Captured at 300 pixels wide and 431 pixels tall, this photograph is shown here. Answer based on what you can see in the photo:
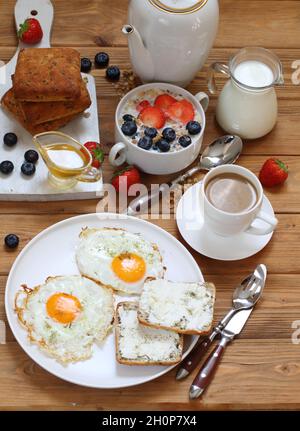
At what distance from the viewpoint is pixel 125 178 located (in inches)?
75.5

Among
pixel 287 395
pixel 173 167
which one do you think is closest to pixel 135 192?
pixel 173 167

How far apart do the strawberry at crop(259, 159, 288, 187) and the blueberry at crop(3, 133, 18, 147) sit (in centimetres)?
74

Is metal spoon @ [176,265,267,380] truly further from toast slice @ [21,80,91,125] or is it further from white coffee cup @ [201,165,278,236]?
toast slice @ [21,80,91,125]

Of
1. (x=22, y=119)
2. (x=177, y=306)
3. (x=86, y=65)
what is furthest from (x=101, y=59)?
(x=177, y=306)

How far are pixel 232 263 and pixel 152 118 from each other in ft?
1.57

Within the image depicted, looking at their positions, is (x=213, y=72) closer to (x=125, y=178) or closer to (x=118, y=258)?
(x=125, y=178)

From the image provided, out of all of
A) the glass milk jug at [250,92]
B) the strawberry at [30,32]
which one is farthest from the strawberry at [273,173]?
the strawberry at [30,32]

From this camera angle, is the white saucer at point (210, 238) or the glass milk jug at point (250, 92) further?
the glass milk jug at point (250, 92)

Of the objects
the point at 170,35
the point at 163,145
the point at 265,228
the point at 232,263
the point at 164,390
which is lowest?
the point at 164,390

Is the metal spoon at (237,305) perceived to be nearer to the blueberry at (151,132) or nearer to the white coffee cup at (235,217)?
the white coffee cup at (235,217)

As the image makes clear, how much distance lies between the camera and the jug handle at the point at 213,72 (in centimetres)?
198

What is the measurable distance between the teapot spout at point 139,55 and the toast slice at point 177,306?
68 cm

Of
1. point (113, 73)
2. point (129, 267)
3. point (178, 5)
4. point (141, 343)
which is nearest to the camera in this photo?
point (141, 343)

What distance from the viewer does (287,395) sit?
166 cm
